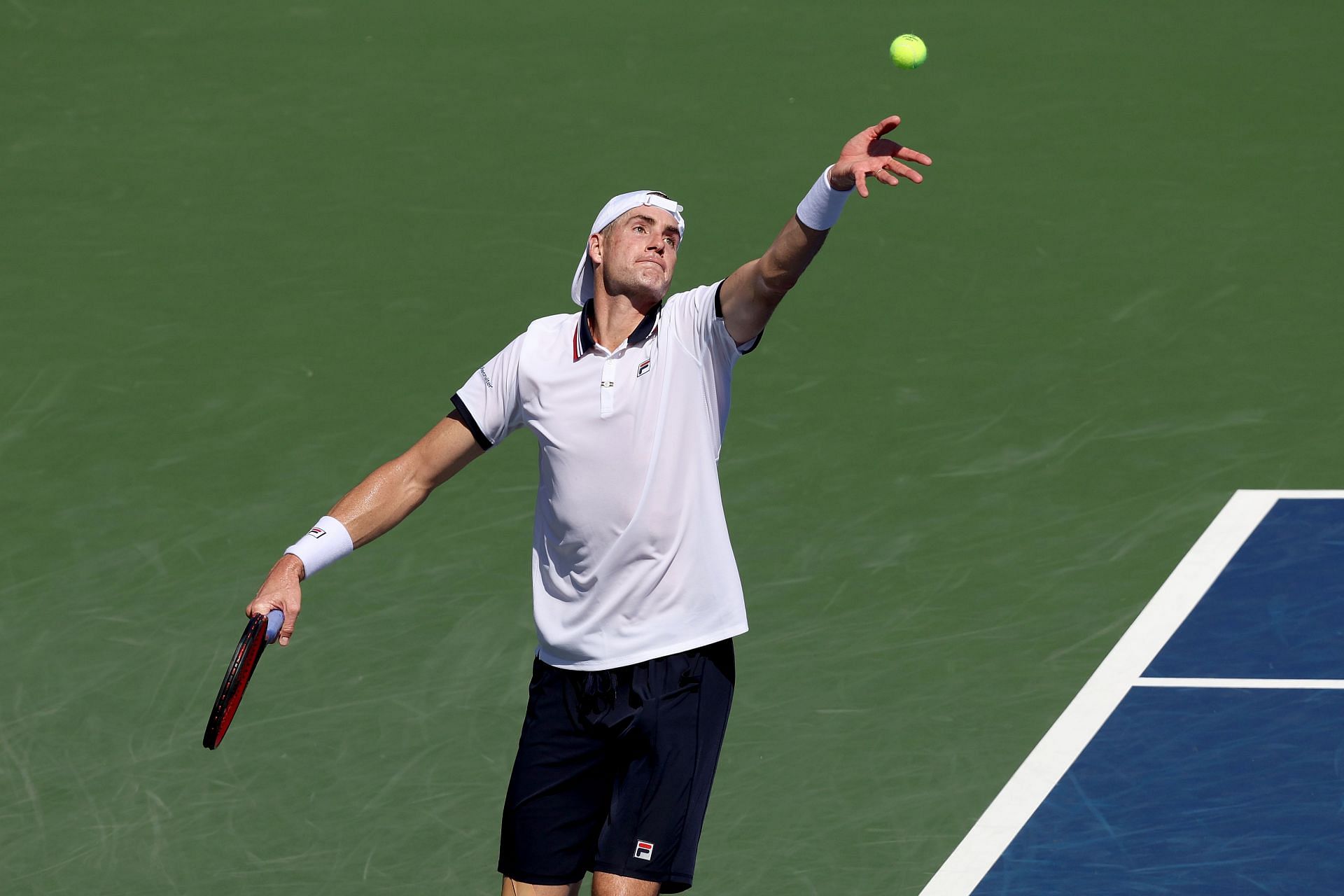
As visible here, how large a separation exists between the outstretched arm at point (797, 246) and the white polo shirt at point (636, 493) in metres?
0.10

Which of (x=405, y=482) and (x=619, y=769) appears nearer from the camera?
(x=619, y=769)

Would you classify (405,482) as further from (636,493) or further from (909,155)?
(909,155)

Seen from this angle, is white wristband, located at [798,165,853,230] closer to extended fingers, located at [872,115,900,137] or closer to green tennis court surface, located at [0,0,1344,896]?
extended fingers, located at [872,115,900,137]

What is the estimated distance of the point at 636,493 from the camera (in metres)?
5.90

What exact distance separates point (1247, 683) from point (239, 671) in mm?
4237

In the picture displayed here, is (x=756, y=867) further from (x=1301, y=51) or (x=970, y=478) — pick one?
(x=1301, y=51)

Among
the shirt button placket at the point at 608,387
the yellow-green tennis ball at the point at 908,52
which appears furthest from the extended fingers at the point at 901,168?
the yellow-green tennis ball at the point at 908,52

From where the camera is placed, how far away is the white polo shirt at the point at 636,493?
5895 millimetres

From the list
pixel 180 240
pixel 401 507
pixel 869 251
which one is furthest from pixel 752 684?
pixel 180 240

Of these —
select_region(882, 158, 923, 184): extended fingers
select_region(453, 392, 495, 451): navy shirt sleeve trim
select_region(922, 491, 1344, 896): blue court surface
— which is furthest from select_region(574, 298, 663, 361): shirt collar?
select_region(922, 491, 1344, 896): blue court surface

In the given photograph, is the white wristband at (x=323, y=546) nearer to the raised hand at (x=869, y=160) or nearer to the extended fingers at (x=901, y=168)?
the raised hand at (x=869, y=160)

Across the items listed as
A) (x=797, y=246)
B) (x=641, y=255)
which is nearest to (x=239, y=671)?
(x=641, y=255)

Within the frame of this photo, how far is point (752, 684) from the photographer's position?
829cm

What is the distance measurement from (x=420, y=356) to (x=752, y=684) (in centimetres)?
296
